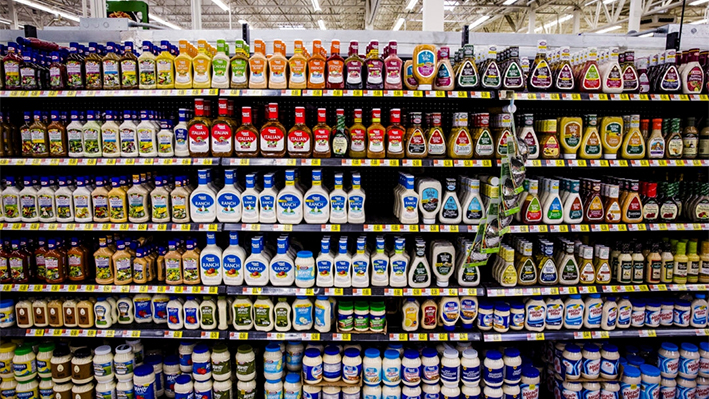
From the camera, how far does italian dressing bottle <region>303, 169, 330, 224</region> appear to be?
2723mm

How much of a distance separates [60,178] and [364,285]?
6.92ft

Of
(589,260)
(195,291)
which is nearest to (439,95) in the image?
(589,260)

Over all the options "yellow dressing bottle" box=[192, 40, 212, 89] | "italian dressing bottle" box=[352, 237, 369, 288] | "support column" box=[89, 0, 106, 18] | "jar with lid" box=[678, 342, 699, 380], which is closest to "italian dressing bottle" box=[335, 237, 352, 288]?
"italian dressing bottle" box=[352, 237, 369, 288]

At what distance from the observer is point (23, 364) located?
2.81 metres

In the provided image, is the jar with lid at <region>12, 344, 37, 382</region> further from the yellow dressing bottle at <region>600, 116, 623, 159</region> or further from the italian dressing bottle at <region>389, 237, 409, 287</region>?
the yellow dressing bottle at <region>600, 116, 623, 159</region>

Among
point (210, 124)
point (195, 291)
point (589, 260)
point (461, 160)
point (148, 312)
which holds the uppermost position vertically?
point (210, 124)

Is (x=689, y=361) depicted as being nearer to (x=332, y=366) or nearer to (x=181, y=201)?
(x=332, y=366)

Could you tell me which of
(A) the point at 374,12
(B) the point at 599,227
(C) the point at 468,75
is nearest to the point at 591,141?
(B) the point at 599,227

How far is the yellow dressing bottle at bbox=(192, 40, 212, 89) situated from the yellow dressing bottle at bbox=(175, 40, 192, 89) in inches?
1.0

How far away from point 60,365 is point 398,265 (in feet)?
7.55

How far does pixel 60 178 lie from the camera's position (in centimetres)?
279

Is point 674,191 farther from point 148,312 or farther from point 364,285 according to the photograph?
point 148,312

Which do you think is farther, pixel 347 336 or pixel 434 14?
pixel 434 14

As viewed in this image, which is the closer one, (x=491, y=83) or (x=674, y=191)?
(x=491, y=83)
